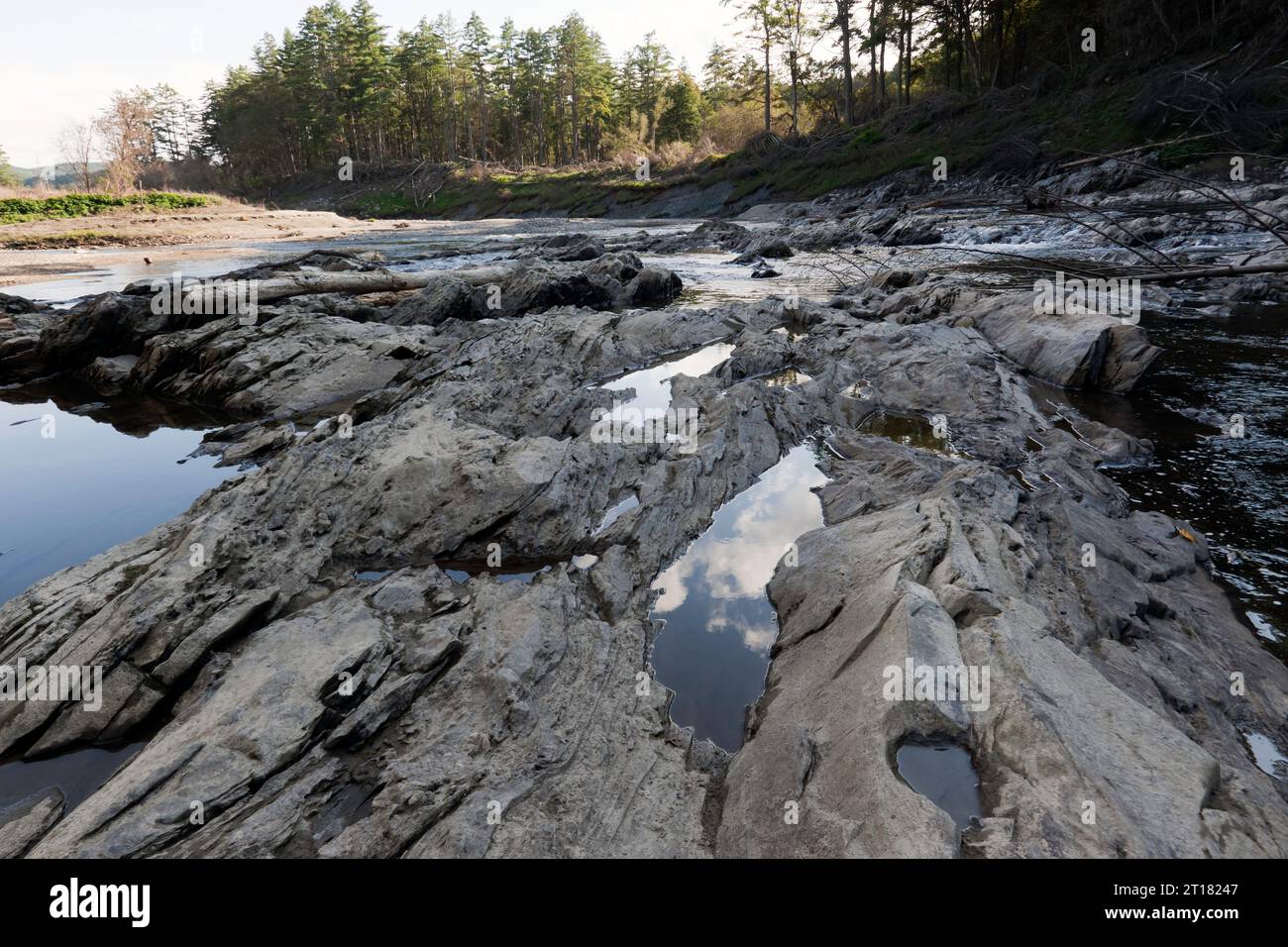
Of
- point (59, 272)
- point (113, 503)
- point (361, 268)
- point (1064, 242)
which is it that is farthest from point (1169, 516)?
point (59, 272)

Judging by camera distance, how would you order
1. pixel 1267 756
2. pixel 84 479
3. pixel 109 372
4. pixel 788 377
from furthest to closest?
pixel 109 372 < pixel 788 377 < pixel 84 479 < pixel 1267 756

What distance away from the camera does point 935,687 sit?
426 centimetres

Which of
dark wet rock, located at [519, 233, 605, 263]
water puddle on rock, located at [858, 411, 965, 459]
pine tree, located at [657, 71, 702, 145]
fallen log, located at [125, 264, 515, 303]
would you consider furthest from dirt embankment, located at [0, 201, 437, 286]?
pine tree, located at [657, 71, 702, 145]

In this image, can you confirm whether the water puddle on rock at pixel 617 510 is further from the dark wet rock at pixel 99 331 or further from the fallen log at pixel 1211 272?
the dark wet rock at pixel 99 331

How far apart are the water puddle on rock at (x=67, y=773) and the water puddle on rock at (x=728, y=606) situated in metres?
4.08

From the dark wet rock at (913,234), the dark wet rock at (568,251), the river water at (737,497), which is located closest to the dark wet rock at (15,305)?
the river water at (737,497)

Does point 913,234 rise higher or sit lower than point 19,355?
higher

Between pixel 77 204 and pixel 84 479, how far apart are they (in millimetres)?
60107

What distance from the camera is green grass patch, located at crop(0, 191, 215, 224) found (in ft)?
160

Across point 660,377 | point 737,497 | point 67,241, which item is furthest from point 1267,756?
point 67,241

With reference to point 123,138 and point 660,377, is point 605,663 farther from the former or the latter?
point 123,138

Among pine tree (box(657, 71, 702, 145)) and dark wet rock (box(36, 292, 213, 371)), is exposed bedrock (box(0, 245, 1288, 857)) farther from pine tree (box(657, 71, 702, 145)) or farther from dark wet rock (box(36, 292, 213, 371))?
pine tree (box(657, 71, 702, 145))

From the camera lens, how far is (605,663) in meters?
5.61
